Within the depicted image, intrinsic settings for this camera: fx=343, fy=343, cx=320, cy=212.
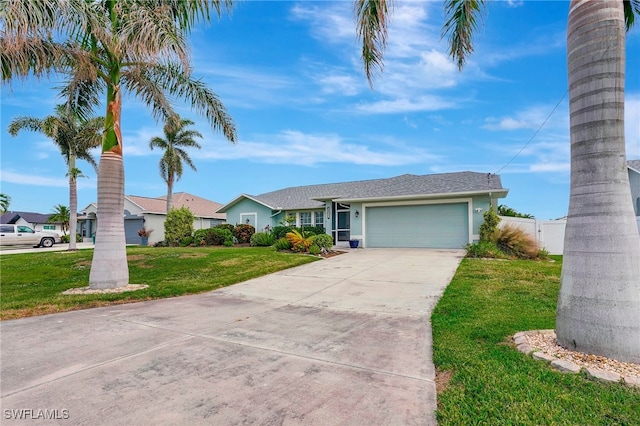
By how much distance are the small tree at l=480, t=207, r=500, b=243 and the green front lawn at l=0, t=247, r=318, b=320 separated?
7.52 m

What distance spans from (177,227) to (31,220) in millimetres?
42010

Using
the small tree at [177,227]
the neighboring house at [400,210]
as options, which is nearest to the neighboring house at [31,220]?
the small tree at [177,227]

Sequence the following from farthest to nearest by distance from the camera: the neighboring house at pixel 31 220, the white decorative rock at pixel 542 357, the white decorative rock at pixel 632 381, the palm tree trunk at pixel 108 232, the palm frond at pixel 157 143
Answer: the neighboring house at pixel 31 220
the palm frond at pixel 157 143
the palm tree trunk at pixel 108 232
the white decorative rock at pixel 542 357
the white decorative rock at pixel 632 381

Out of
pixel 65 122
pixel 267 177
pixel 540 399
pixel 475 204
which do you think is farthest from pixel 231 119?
pixel 267 177

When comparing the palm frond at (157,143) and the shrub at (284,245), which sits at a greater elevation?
the palm frond at (157,143)

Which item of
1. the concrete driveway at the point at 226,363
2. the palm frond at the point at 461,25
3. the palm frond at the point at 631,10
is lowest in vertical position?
the concrete driveway at the point at 226,363

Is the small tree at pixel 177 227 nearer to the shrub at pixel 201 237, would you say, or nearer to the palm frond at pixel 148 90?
the shrub at pixel 201 237

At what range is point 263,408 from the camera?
110 inches

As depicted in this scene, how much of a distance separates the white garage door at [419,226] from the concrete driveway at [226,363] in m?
10.3

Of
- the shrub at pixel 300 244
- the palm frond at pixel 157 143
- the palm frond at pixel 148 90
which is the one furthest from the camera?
the palm frond at pixel 157 143

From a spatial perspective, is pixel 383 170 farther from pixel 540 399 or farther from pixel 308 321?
pixel 540 399

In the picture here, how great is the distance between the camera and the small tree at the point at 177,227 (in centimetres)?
2245

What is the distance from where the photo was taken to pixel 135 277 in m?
9.94
